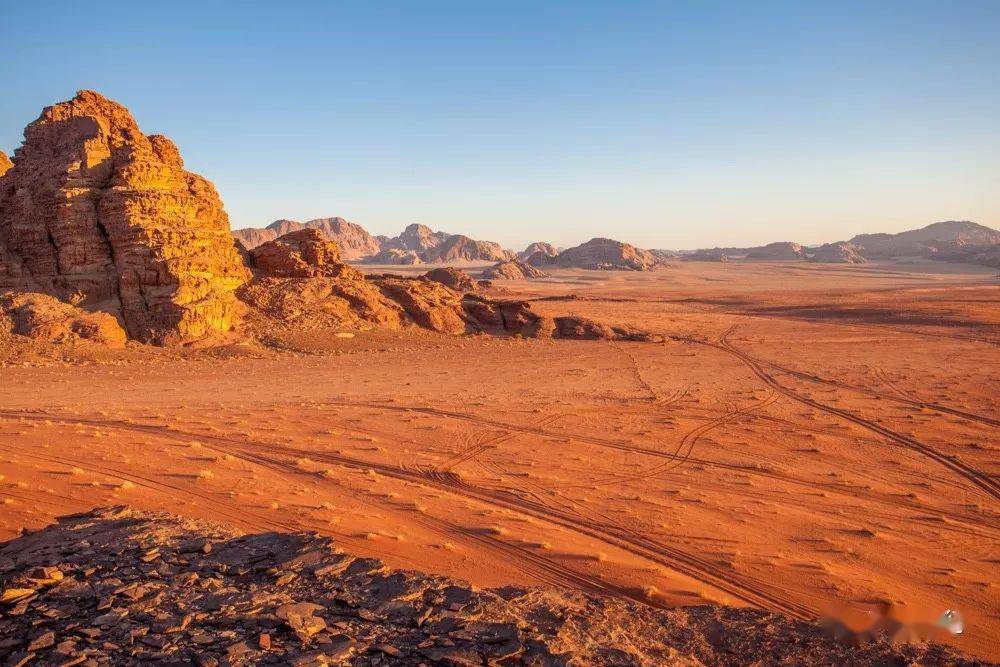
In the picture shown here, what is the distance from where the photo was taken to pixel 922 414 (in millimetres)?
14625

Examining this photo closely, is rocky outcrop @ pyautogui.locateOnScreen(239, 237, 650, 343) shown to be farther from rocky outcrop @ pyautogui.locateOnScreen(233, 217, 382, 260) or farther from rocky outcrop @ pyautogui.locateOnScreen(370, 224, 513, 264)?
rocky outcrop @ pyautogui.locateOnScreen(233, 217, 382, 260)

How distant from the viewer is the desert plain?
22.9 ft

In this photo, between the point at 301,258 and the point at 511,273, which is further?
the point at 511,273

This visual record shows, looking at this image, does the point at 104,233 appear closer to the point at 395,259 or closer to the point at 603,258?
the point at 603,258

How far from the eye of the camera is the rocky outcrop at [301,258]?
2588cm

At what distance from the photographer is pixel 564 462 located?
10.7 meters

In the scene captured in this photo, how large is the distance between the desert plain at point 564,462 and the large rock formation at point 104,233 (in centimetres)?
169

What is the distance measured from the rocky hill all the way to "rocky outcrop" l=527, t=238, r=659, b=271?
98732 mm

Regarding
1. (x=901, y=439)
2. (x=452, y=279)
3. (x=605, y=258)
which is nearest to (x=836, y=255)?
(x=605, y=258)

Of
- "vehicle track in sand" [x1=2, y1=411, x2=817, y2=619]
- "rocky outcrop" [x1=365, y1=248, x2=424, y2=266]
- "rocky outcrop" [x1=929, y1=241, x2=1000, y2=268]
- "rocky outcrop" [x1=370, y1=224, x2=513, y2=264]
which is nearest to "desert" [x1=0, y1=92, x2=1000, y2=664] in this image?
"vehicle track in sand" [x1=2, y1=411, x2=817, y2=619]

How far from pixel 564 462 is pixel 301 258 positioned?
19.6 meters

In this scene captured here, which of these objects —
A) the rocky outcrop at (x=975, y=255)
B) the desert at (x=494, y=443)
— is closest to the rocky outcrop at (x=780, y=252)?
the rocky outcrop at (x=975, y=255)

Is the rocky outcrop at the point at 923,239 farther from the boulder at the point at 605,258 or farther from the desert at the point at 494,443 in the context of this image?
the desert at the point at 494,443

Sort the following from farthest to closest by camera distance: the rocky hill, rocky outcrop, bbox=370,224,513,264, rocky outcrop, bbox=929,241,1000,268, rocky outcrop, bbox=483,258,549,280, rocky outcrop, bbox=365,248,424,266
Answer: rocky outcrop, bbox=370,224,513,264 → rocky outcrop, bbox=365,248,424,266 → rocky outcrop, bbox=929,241,1000,268 → rocky outcrop, bbox=483,258,549,280 → the rocky hill
